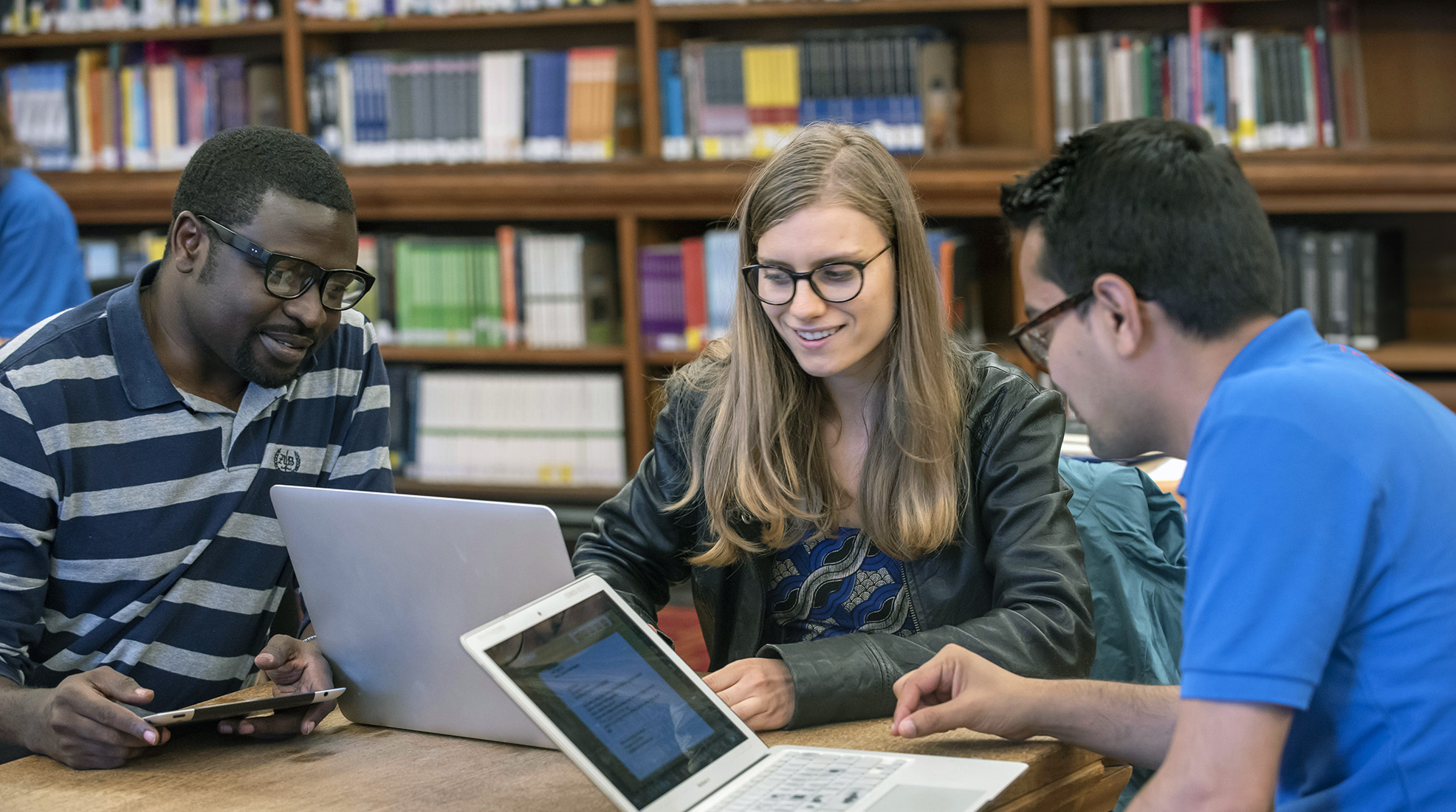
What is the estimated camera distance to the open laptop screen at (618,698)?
107 cm

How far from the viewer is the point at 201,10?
3.78 metres

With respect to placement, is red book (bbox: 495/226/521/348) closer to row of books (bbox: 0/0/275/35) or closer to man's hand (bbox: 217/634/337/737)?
row of books (bbox: 0/0/275/35)

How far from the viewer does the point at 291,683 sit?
143 centimetres

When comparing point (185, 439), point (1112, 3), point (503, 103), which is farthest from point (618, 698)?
point (503, 103)

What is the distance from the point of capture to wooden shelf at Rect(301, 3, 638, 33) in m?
3.46

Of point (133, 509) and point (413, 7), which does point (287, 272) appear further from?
point (413, 7)

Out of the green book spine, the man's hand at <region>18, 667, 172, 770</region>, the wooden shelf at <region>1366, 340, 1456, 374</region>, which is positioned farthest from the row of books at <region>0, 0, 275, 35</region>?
the wooden shelf at <region>1366, 340, 1456, 374</region>

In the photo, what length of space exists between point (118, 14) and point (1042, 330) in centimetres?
354

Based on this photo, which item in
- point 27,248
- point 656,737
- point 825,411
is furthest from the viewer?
point 27,248

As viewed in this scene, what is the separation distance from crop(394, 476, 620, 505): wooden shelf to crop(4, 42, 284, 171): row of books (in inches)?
43.7

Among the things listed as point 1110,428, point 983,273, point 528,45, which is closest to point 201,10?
point 528,45

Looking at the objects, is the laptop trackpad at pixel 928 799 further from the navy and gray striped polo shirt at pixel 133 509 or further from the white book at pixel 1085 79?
the white book at pixel 1085 79

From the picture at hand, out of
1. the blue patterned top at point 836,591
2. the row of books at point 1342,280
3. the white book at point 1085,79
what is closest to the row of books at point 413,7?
the white book at point 1085,79

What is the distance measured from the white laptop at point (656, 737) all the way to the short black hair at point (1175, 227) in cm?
41
